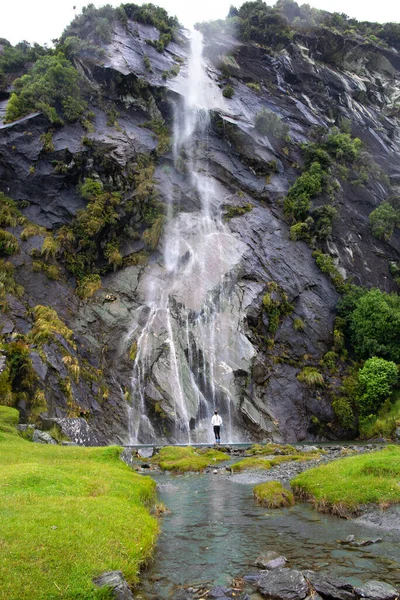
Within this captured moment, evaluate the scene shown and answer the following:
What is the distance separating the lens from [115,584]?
7121 millimetres

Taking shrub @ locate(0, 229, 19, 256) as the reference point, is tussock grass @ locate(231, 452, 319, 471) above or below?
below

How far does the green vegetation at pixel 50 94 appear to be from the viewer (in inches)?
1949

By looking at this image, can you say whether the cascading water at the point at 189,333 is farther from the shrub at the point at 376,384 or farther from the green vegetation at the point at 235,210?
the shrub at the point at 376,384

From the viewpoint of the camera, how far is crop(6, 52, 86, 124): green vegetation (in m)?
49.5

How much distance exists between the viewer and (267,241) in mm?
49031

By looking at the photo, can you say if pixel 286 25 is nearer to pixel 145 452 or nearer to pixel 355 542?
pixel 145 452

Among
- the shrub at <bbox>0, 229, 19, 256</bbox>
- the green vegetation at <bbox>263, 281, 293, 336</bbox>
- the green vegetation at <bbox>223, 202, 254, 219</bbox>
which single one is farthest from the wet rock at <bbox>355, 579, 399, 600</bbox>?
the green vegetation at <bbox>223, 202, 254, 219</bbox>

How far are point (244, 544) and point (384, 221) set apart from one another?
164 feet

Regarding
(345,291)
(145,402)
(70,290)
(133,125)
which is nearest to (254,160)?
(133,125)

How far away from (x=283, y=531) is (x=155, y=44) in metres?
70.5

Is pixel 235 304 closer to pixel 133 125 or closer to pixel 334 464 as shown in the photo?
pixel 334 464

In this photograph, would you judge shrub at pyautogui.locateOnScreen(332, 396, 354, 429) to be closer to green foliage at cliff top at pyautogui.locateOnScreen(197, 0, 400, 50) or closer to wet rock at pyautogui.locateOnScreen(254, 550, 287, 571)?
wet rock at pyautogui.locateOnScreen(254, 550, 287, 571)

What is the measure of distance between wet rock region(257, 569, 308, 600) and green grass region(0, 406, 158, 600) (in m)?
2.42

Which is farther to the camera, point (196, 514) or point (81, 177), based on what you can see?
point (81, 177)
